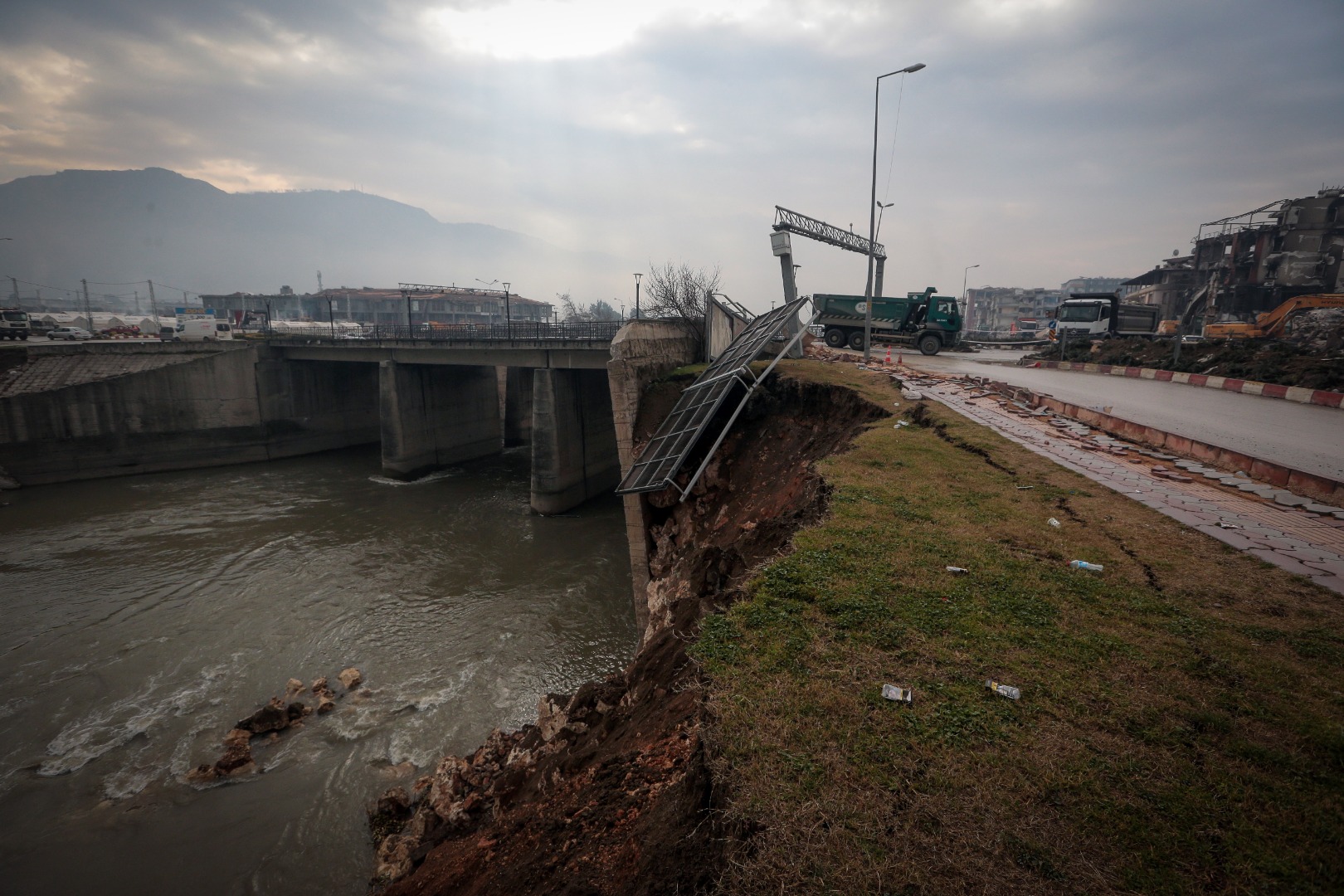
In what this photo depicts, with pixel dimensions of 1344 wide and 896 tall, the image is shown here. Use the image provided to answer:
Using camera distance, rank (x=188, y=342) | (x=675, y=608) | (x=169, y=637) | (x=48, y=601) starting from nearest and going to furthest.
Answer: (x=675, y=608), (x=169, y=637), (x=48, y=601), (x=188, y=342)

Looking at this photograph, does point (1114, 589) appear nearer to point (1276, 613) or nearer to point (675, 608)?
point (1276, 613)

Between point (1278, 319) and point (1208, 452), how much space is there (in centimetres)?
3461

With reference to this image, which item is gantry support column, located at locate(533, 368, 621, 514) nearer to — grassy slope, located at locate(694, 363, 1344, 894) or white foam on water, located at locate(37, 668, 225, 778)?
white foam on water, located at locate(37, 668, 225, 778)

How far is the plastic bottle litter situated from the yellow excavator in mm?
39691

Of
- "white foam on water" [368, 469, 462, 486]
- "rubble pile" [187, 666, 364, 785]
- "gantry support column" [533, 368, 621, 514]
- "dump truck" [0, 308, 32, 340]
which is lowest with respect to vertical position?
"rubble pile" [187, 666, 364, 785]

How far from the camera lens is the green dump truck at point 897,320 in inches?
1168

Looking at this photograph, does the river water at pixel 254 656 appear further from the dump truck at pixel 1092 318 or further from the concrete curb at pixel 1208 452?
the dump truck at pixel 1092 318

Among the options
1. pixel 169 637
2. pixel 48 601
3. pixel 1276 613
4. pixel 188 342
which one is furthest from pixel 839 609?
pixel 188 342

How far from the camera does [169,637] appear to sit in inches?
553

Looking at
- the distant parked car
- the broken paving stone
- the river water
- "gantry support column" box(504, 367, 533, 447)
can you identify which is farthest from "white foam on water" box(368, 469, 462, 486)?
the distant parked car

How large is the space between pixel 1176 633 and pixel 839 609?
9.03 ft

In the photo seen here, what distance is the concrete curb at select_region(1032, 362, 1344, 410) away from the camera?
56.0 ft

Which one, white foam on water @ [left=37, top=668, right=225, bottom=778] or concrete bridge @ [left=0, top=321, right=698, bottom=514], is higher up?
concrete bridge @ [left=0, top=321, right=698, bottom=514]

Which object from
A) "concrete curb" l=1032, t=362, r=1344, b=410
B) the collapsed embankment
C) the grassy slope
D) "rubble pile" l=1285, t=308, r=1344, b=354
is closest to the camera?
the grassy slope
